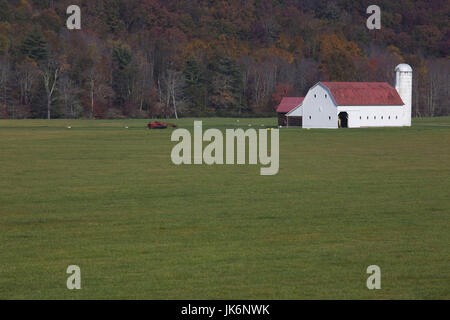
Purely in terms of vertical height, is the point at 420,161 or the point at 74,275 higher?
the point at 420,161

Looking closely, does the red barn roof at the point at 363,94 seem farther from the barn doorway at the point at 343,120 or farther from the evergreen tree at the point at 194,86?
the evergreen tree at the point at 194,86

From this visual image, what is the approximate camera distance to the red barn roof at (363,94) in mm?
74688

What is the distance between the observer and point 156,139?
173 ft

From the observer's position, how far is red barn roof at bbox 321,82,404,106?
74.7m

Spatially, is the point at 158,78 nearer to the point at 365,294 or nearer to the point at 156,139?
the point at 156,139

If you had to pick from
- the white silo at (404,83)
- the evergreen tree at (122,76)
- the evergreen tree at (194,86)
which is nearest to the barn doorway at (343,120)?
the white silo at (404,83)

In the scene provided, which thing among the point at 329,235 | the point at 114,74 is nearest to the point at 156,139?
the point at 329,235

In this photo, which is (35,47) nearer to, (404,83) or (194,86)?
(194,86)

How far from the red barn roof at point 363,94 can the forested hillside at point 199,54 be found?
32.8 meters

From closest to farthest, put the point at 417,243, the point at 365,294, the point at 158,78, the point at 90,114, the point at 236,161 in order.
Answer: the point at 365,294, the point at 417,243, the point at 236,161, the point at 90,114, the point at 158,78

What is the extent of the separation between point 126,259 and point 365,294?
4.60 meters

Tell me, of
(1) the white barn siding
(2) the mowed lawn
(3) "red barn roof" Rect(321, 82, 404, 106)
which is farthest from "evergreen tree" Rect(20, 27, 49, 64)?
(2) the mowed lawn

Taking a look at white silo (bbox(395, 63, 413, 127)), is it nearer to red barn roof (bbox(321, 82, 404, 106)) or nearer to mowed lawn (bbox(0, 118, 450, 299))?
red barn roof (bbox(321, 82, 404, 106))

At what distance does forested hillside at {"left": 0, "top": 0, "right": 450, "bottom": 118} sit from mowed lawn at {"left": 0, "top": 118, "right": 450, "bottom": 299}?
71.0 m
